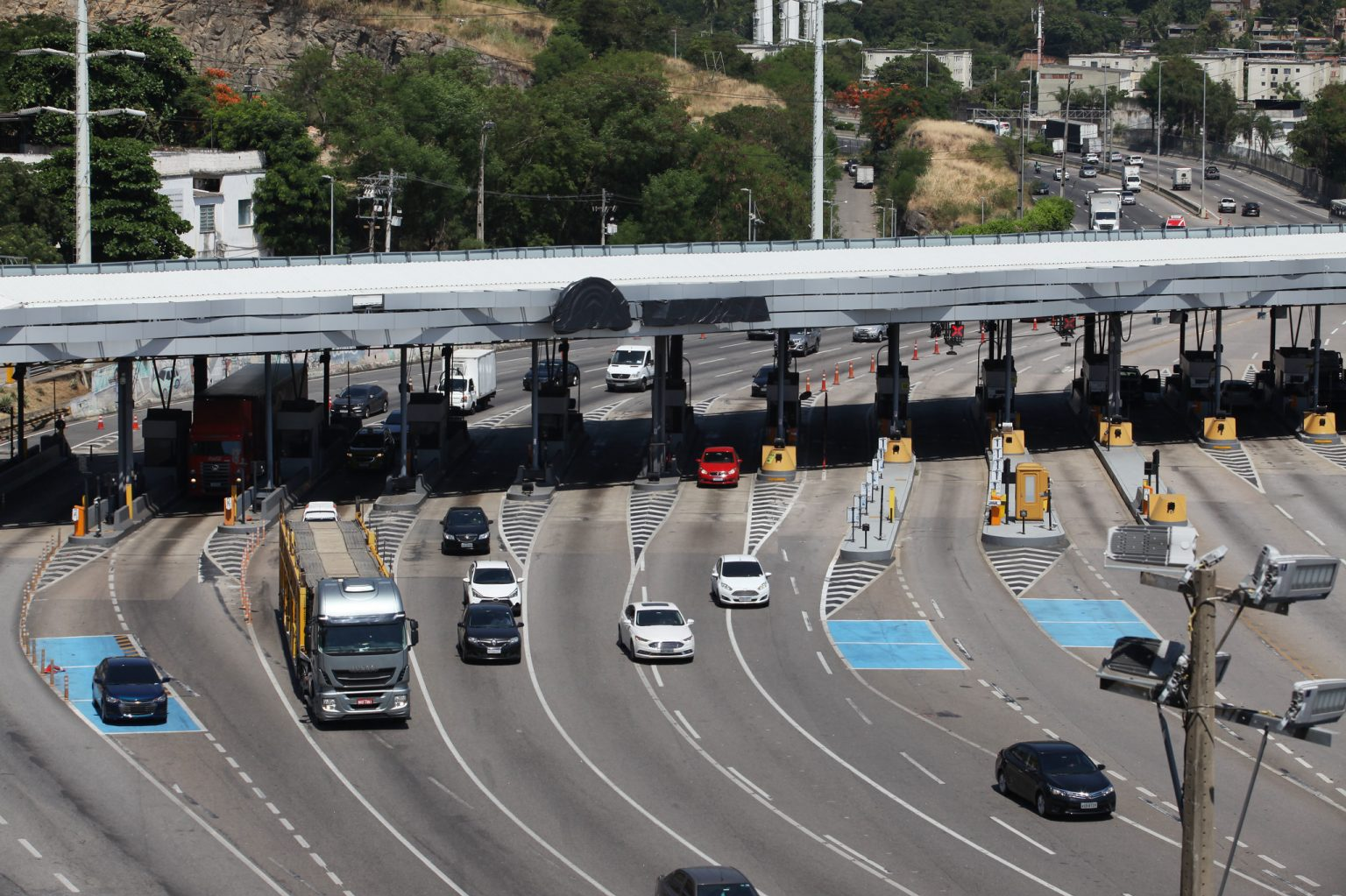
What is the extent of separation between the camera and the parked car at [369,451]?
75375mm

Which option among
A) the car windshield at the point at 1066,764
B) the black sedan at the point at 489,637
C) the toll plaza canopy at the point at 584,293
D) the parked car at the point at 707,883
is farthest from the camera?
the toll plaza canopy at the point at 584,293

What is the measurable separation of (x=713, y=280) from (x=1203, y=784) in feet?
190

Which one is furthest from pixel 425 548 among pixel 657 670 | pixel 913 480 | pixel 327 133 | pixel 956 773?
pixel 327 133

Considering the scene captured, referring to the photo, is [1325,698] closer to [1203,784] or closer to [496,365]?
[1203,784]

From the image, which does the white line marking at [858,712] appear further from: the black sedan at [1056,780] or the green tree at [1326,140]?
the green tree at [1326,140]

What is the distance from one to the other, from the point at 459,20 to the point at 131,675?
155 m

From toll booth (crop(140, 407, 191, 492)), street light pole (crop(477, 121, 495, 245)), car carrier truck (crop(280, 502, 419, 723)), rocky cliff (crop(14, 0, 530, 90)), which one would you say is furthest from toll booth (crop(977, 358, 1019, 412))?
rocky cliff (crop(14, 0, 530, 90))

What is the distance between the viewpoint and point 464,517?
63.3 metres

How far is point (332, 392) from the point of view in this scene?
99.4 metres

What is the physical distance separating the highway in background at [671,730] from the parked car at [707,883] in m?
4.04

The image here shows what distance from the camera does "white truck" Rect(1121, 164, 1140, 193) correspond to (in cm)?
18575

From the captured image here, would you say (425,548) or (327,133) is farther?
(327,133)

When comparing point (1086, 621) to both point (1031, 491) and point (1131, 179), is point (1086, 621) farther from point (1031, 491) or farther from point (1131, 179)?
point (1131, 179)

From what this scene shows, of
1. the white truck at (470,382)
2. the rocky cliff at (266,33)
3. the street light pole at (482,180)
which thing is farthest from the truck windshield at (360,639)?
the rocky cliff at (266,33)
